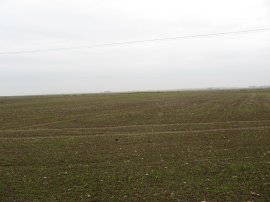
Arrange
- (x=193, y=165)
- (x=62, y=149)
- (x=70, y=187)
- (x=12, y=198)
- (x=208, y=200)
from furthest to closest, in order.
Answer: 1. (x=62, y=149)
2. (x=193, y=165)
3. (x=70, y=187)
4. (x=12, y=198)
5. (x=208, y=200)

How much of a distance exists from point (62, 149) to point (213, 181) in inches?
339

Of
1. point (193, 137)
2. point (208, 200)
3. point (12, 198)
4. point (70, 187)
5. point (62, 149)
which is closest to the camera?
point (208, 200)

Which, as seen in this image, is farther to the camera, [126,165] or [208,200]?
[126,165]

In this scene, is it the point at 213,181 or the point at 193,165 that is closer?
the point at 213,181

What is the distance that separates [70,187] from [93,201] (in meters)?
1.46

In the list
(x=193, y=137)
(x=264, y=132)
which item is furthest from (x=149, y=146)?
(x=264, y=132)

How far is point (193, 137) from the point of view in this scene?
61.1 ft

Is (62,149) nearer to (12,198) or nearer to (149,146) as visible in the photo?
(149,146)

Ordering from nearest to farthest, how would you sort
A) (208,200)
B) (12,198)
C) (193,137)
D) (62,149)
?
(208,200), (12,198), (62,149), (193,137)

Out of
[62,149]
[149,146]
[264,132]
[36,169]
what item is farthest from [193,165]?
[264,132]

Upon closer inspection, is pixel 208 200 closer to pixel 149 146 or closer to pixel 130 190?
pixel 130 190

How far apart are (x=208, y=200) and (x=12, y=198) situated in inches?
209

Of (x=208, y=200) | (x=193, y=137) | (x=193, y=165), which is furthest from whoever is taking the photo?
(x=193, y=137)

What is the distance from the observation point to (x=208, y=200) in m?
8.46
